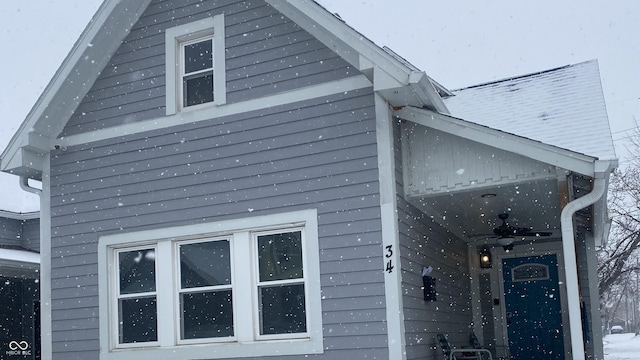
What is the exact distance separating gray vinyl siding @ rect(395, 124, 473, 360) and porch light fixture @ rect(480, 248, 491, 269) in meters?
0.31

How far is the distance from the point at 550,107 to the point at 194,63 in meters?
4.29

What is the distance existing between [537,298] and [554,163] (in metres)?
4.86

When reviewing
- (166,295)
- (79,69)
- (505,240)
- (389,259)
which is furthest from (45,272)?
(505,240)

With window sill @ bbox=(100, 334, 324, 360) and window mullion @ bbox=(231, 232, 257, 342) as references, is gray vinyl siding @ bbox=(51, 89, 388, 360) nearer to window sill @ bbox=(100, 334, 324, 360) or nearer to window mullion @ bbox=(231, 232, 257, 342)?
window sill @ bbox=(100, 334, 324, 360)

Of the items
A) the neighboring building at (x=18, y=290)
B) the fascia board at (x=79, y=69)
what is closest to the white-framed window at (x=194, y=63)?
the fascia board at (x=79, y=69)

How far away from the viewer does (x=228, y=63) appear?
922 centimetres

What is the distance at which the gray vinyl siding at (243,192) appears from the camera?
8141 mm

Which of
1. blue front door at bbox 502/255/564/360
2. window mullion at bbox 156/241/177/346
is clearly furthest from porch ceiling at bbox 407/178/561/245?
window mullion at bbox 156/241/177/346

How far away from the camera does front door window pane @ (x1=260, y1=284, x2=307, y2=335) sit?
8.46 meters

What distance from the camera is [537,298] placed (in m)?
11.8

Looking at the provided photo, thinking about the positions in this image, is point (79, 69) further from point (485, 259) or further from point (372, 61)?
point (485, 259)

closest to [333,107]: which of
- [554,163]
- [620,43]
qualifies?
[554,163]

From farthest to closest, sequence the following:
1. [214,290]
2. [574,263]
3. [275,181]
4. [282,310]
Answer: [214,290] < [275,181] < [282,310] < [574,263]

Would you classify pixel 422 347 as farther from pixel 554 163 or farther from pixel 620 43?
pixel 620 43
